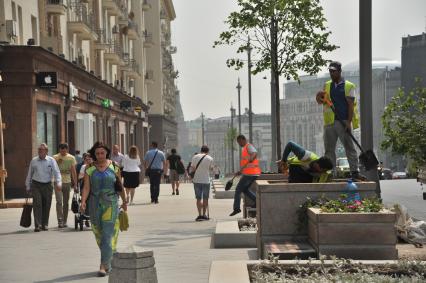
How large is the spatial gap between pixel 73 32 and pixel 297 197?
95.4 ft

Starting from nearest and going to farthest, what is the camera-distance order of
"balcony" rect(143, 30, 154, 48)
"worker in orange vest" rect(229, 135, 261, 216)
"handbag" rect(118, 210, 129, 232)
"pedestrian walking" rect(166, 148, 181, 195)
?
"handbag" rect(118, 210, 129, 232) → "worker in orange vest" rect(229, 135, 261, 216) → "pedestrian walking" rect(166, 148, 181, 195) → "balcony" rect(143, 30, 154, 48)

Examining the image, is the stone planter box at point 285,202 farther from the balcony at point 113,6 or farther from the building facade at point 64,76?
the balcony at point 113,6

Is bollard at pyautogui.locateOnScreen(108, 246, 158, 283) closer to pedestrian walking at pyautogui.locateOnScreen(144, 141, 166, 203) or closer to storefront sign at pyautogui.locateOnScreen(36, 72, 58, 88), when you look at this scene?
pedestrian walking at pyautogui.locateOnScreen(144, 141, 166, 203)

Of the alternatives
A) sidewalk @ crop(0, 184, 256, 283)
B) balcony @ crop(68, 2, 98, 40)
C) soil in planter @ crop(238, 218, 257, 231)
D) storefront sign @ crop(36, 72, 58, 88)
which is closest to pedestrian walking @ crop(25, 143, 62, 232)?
sidewalk @ crop(0, 184, 256, 283)

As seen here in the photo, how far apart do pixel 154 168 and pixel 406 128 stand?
1339cm

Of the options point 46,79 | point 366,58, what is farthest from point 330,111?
point 46,79

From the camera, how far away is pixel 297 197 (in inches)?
358

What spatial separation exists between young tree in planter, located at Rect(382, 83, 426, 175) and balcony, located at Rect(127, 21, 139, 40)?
154 ft

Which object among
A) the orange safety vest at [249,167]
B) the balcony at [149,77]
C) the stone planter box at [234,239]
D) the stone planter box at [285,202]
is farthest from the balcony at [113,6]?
the stone planter box at [285,202]

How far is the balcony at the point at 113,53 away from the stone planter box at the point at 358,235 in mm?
38431

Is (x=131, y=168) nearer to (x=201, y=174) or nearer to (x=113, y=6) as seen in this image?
(x=201, y=174)

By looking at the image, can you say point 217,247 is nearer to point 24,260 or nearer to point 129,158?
point 24,260

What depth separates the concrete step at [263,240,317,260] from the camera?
8.28m

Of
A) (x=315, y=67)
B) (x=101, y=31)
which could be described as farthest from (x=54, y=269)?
(x=101, y=31)
